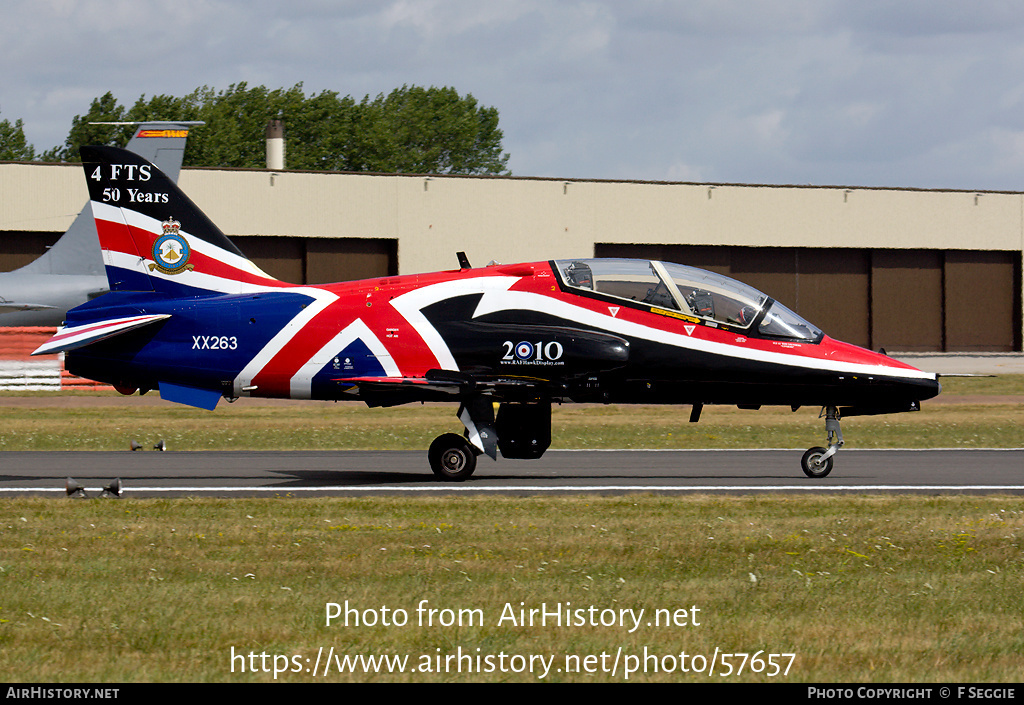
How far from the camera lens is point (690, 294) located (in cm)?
1667

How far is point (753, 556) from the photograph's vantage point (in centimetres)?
1093

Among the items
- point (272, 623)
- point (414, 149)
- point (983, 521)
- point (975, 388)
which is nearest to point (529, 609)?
point (272, 623)

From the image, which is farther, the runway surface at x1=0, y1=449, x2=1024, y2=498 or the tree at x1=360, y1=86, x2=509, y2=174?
the tree at x1=360, y1=86, x2=509, y2=174

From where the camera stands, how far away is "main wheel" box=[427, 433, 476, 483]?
55.6 feet

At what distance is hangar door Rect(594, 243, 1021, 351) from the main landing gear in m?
39.6

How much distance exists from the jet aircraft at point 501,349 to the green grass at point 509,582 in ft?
7.71

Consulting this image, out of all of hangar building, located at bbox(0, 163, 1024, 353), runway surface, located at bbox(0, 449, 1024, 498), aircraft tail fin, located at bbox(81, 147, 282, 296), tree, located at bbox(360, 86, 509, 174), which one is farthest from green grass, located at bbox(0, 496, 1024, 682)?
tree, located at bbox(360, 86, 509, 174)

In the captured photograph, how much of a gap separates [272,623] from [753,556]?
4.64m

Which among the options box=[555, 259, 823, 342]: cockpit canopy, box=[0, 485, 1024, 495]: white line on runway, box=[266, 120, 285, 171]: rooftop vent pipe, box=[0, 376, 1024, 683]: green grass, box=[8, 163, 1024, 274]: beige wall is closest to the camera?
box=[0, 376, 1024, 683]: green grass

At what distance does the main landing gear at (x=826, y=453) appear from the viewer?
17000 millimetres

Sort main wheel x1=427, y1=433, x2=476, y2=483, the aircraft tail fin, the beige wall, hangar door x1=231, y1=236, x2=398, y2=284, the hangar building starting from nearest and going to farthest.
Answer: main wheel x1=427, y1=433, x2=476, y2=483 → the aircraft tail fin → the beige wall → the hangar building → hangar door x1=231, y1=236, x2=398, y2=284

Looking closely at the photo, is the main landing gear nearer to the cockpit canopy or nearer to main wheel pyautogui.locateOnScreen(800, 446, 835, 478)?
main wheel pyautogui.locateOnScreen(800, 446, 835, 478)

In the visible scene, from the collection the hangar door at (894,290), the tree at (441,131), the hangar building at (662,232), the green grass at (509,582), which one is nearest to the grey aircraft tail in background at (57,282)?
the hangar building at (662,232)

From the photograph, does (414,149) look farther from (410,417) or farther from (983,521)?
(983,521)
